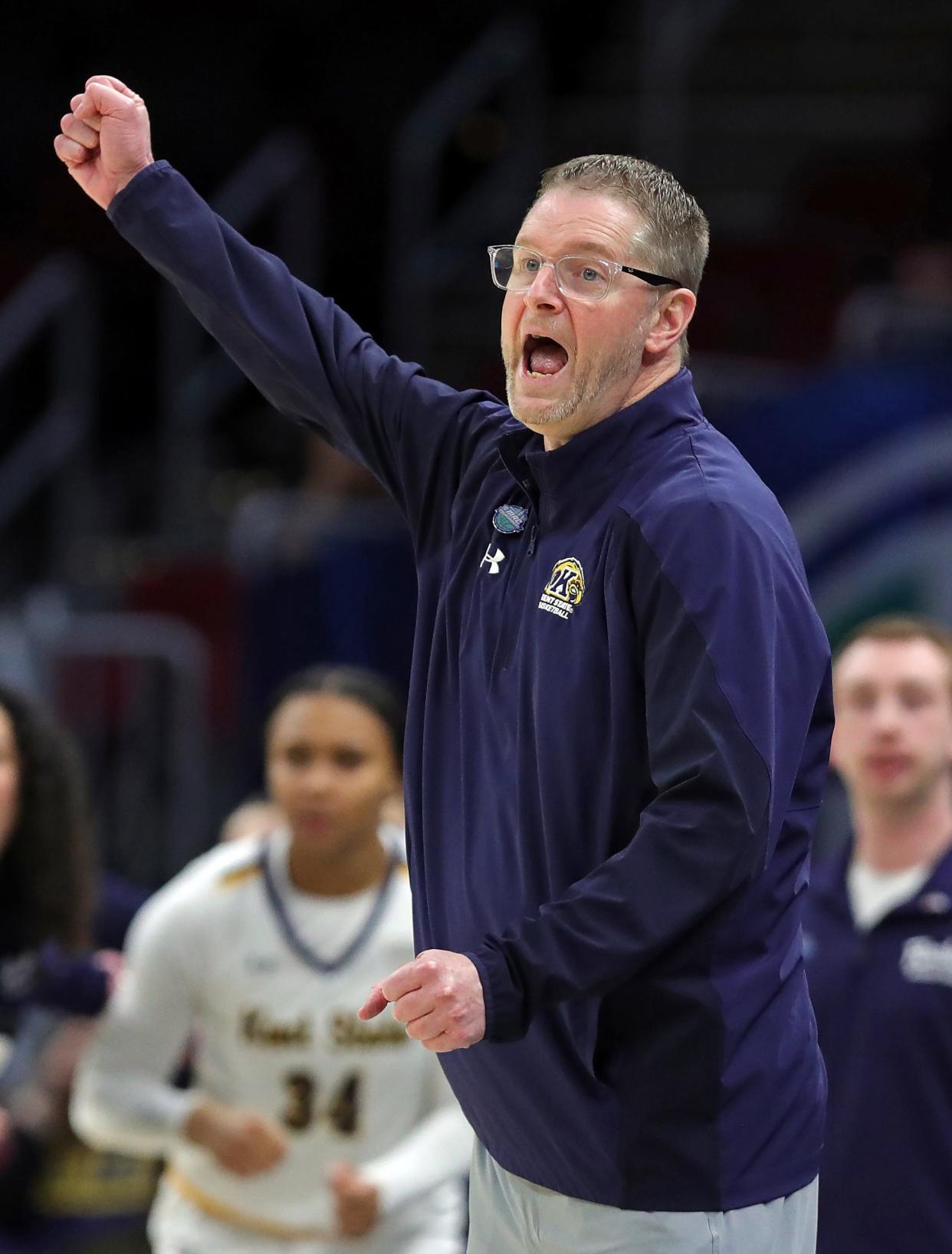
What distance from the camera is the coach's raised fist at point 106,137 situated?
2.76 metres

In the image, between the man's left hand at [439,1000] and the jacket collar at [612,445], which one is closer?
the man's left hand at [439,1000]

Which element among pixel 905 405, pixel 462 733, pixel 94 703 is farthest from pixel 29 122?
pixel 462 733

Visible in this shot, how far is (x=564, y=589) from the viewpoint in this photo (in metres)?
2.46

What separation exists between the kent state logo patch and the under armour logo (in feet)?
0.42

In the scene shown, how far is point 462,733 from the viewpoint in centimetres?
258

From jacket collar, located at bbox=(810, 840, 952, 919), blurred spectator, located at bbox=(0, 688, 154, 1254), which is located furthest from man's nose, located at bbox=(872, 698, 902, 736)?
blurred spectator, located at bbox=(0, 688, 154, 1254)

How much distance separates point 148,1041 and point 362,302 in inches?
260

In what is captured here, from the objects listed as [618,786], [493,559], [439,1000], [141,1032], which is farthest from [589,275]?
[141,1032]

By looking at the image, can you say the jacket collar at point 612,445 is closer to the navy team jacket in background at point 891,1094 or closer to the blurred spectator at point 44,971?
the navy team jacket in background at point 891,1094

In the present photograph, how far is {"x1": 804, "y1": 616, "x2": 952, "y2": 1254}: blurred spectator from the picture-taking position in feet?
13.1

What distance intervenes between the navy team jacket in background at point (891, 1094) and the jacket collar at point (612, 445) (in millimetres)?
1918

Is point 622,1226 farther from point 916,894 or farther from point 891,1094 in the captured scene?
point 916,894

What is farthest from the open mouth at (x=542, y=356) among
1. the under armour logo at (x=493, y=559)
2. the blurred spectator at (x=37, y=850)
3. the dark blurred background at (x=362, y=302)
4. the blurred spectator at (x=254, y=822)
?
the dark blurred background at (x=362, y=302)

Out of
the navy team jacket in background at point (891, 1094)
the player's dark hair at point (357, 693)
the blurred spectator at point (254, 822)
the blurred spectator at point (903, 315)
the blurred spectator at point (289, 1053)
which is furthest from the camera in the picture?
the blurred spectator at point (903, 315)
